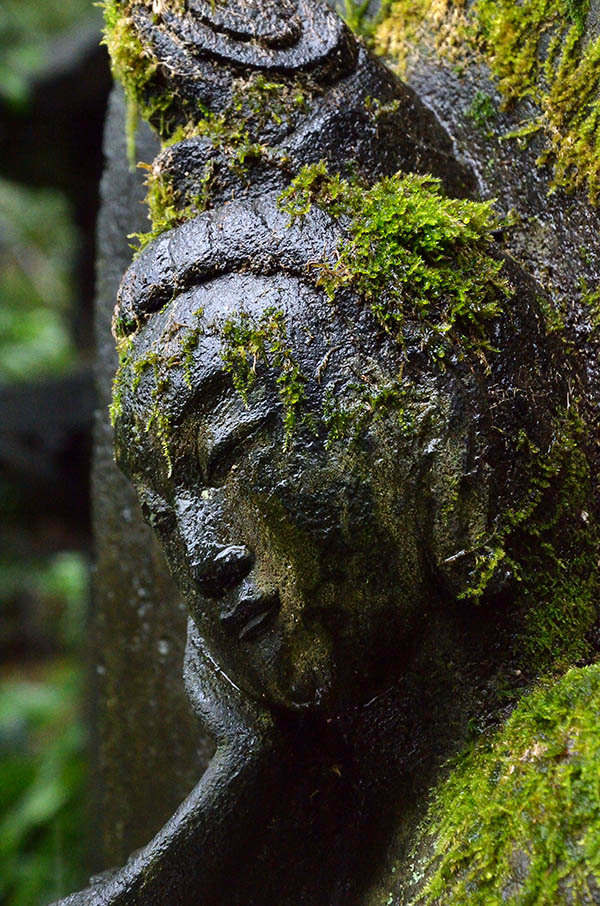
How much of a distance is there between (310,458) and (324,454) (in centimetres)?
2

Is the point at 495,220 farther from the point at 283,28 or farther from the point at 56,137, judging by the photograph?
the point at 56,137

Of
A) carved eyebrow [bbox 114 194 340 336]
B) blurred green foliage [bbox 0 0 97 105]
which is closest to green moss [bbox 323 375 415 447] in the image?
carved eyebrow [bbox 114 194 340 336]

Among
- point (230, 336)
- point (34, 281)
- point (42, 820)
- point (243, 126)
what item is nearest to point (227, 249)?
point (230, 336)

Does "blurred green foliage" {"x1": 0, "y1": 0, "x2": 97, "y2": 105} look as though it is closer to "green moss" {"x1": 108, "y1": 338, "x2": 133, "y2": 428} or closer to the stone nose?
"green moss" {"x1": 108, "y1": 338, "x2": 133, "y2": 428}

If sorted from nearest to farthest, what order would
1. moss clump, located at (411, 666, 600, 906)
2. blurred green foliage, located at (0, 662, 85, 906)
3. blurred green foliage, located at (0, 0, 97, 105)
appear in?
moss clump, located at (411, 666, 600, 906) → blurred green foliage, located at (0, 662, 85, 906) → blurred green foliage, located at (0, 0, 97, 105)

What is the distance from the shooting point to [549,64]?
1.47m

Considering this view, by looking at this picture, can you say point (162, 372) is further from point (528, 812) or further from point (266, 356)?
point (528, 812)

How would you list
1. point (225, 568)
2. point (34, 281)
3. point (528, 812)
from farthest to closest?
point (34, 281)
point (225, 568)
point (528, 812)

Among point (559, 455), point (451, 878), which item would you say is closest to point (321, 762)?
point (451, 878)

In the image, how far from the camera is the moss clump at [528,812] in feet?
3.26

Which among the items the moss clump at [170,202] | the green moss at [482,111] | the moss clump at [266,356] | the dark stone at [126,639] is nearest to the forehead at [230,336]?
the moss clump at [266,356]

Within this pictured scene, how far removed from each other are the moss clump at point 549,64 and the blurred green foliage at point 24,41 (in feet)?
10.0

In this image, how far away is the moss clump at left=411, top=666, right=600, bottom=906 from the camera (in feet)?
3.26

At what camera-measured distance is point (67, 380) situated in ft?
15.3
